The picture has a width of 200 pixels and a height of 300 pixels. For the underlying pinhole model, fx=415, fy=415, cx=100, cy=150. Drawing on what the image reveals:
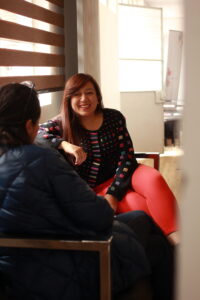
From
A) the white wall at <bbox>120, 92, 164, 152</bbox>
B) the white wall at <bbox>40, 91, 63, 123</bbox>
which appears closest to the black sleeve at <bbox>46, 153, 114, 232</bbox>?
the white wall at <bbox>40, 91, 63, 123</bbox>

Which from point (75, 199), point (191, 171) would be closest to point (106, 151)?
point (75, 199)

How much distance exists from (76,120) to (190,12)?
6.23 ft

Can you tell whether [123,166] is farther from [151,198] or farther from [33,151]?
[33,151]

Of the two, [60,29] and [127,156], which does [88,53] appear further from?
[127,156]

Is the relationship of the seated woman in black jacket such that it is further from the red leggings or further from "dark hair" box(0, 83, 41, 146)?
the red leggings

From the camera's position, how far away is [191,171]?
48cm

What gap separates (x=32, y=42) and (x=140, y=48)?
11.0 ft

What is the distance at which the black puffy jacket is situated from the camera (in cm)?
129

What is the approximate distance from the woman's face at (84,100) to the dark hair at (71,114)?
0.07 feet

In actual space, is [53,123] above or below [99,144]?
above

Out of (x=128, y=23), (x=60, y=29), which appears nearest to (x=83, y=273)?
(x=60, y=29)

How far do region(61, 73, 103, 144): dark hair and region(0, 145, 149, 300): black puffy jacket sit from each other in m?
0.95

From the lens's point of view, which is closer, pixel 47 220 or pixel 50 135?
pixel 47 220

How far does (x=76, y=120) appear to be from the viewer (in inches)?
91.9
